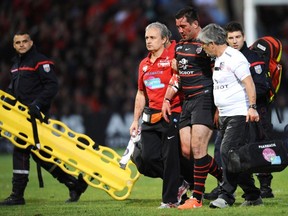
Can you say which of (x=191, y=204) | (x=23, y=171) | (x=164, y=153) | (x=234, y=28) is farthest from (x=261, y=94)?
(x=23, y=171)

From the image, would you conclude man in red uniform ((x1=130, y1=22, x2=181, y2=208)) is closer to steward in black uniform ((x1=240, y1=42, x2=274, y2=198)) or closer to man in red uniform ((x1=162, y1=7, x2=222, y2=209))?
man in red uniform ((x1=162, y1=7, x2=222, y2=209))

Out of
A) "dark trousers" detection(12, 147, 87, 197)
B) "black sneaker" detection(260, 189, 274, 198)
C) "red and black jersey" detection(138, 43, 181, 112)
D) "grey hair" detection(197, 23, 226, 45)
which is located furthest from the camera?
"dark trousers" detection(12, 147, 87, 197)

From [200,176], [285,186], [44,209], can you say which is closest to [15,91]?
[44,209]

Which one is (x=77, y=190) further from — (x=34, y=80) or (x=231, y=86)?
(x=231, y=86)

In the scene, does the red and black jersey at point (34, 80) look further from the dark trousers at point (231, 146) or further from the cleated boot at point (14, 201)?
the dark trousers at point (231, 146)

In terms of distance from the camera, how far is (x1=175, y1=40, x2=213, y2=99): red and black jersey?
1059 centimetres

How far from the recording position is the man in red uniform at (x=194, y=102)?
10469mm

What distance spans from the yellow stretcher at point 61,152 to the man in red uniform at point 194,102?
1585mm

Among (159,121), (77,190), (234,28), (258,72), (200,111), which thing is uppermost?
(234,28)

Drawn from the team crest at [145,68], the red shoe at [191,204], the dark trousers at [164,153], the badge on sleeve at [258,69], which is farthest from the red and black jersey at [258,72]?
the red shoe at [191,204]

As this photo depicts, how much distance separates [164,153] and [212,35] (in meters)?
1.57

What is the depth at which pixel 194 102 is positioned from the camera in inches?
416

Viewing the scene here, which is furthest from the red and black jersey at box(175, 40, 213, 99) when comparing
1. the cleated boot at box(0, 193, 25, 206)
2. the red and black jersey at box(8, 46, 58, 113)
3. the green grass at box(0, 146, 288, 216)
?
the cleated boot at box(0, 193, 25, 206)

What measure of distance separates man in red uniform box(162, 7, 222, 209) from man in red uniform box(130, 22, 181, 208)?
5.3 inches
